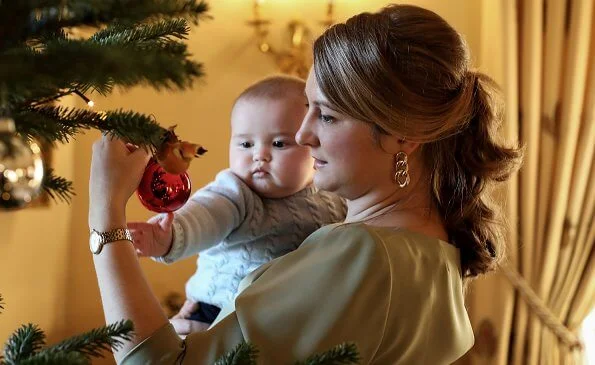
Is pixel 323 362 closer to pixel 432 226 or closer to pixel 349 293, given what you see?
pixel 349 293

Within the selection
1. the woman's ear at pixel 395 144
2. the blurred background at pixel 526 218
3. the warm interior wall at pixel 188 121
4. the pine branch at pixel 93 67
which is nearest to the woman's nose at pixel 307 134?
the woman's ear at pixel 395 144

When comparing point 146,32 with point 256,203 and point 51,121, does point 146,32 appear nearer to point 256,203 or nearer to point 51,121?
point 51,121

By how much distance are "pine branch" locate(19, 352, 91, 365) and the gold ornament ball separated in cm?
12

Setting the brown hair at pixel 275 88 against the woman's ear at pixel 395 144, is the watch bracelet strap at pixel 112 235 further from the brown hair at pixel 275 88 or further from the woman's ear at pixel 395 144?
the brown hair at pixel 275 88

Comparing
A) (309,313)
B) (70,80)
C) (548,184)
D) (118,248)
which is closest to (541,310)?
(548,184)

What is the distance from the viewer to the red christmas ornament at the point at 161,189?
1083 mm

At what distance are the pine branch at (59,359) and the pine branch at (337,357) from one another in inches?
7.6

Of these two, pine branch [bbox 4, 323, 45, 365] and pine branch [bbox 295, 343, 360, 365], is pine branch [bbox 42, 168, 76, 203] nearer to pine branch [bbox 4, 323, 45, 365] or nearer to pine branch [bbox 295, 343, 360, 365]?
pine branch [bbox 4, 323, 45, 365]

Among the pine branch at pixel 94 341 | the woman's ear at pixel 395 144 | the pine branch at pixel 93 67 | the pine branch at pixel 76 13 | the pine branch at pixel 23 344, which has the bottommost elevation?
the pine branch at pixel 23 344

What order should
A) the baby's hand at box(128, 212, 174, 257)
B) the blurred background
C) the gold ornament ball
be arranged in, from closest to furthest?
the gold ornament ball → the baby's hand at box(128, 212, 174, 257) → the blurred background

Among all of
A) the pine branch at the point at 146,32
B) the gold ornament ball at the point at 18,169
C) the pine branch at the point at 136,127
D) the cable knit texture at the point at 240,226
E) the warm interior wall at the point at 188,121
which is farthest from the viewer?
the warm interior wall at the point at 188,121

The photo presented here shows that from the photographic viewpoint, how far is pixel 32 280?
256 centimetres

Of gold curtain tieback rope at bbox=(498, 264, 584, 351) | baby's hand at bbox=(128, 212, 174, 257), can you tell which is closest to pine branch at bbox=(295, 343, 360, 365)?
baby's hand at bbox=(128, 212, 174, 257)

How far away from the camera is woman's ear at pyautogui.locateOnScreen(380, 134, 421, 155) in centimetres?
115
